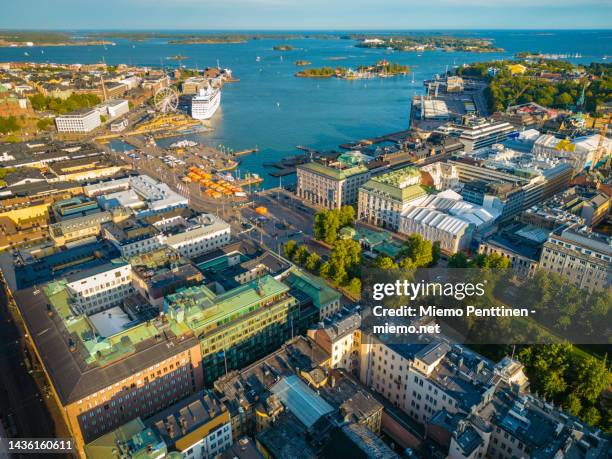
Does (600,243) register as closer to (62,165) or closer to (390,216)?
(390,216)

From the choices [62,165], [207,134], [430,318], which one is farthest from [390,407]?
[207,134]

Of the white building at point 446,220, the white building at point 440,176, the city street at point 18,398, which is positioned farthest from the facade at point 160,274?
the white building at point 440,176

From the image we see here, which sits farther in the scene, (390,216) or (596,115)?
(596,115)

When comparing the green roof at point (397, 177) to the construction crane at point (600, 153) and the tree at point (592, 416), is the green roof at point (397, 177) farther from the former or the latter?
the construction crane at point (600, 153)

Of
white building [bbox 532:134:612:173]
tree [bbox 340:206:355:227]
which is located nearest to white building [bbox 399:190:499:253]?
tree [bbox 340:206:355:227]

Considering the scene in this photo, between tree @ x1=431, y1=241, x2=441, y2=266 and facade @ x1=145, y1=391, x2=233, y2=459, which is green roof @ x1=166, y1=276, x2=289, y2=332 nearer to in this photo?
facade @ x1=145, y1=391, x2=233, y2=459
